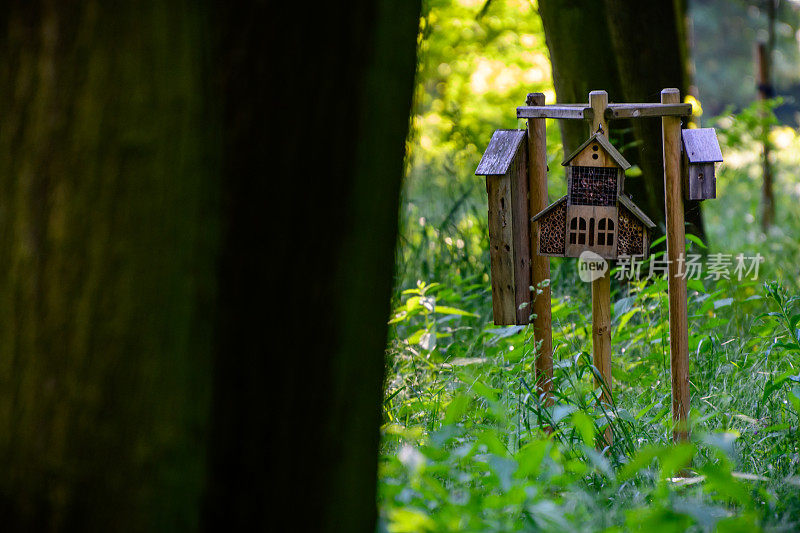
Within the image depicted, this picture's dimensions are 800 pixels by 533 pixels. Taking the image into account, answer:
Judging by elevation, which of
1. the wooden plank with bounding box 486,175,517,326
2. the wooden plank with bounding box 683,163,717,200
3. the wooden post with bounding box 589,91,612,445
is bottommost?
the wooden post with bounding box 589,91,612,445

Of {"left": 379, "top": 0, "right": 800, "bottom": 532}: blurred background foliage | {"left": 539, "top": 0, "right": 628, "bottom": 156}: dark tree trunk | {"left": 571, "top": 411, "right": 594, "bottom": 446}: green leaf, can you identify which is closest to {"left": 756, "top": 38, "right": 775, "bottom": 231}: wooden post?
{"left": 379, "top": 0, "right": 800, "bottom": 532}: blurred background foliage

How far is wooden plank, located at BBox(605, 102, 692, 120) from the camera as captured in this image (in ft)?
9.66

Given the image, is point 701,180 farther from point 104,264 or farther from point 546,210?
point 104,264

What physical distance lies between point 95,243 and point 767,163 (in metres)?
8.02

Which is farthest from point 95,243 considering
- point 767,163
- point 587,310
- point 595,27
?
point 767,163

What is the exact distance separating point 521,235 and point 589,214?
31cm

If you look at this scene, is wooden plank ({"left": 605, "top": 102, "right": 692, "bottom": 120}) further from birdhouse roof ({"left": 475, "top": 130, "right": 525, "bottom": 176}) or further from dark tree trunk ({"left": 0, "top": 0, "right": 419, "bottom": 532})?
dark tree trunk ({"left": 0, "top": 0, "right": 419, "bottom": 532})

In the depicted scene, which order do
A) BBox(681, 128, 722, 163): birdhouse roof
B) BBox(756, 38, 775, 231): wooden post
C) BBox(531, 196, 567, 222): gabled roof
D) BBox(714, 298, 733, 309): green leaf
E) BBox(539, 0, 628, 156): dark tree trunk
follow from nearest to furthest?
BBox(681, 128, 722, 163): birdhouse roof
BBox(531, 196, 567, 222): gabled roof
BBox(714, 298, 733, 309): green leaf
BBox(539, 0, 628, 156): dark tree trunk
BBox(756, 38, 775, 231): wooden post

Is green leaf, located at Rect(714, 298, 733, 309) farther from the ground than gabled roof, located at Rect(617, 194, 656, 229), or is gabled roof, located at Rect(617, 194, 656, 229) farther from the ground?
gabled roof, located at Rect(617, 194, 656, 229)

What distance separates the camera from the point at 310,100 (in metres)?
1.71

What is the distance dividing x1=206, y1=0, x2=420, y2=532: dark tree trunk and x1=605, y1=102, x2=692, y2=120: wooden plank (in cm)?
148

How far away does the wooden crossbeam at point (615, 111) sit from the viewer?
2957mm

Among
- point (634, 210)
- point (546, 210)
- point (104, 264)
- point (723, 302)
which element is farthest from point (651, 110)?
point (104, 264)

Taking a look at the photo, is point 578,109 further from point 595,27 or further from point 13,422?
point 13,422
